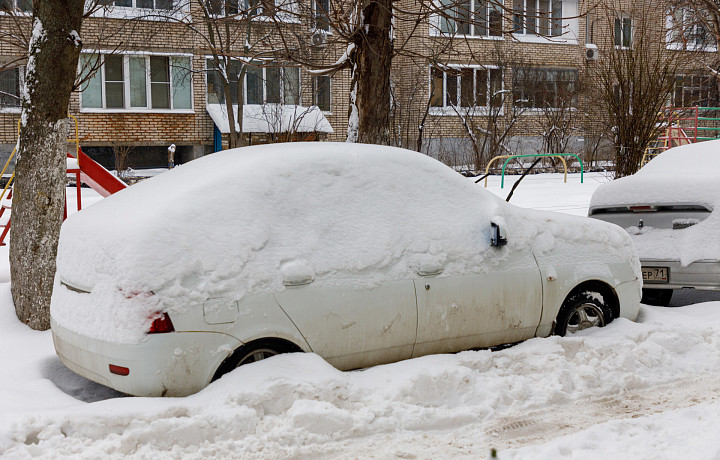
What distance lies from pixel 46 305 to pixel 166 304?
2940 millimetres

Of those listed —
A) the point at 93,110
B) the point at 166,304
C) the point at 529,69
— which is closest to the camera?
the point at 166,304

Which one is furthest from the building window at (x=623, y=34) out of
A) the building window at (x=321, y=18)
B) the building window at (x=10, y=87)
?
the building window at (x=10, y=87)

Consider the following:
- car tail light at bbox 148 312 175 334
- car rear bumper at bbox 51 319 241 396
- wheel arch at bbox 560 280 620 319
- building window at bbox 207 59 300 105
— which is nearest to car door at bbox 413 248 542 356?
wheel arch at bbox 560 280 620 319

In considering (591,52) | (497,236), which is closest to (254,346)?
(497,236)

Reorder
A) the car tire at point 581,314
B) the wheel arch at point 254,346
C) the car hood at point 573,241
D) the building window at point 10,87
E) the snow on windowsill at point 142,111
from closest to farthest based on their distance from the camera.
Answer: the wheel arch at point 254,346 → the car hood at point 573,241 → the car tire at point 581,314 → the building window at point 10,87 → the snow on windowsill at point 142,111

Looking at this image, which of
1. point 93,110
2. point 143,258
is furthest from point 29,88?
point 93,110

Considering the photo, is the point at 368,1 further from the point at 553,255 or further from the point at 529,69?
the point at 529,69

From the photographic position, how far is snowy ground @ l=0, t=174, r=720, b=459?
4.23 metres

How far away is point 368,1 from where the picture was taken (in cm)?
856

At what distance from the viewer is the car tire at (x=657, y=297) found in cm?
826

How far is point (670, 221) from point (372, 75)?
3.52 metres

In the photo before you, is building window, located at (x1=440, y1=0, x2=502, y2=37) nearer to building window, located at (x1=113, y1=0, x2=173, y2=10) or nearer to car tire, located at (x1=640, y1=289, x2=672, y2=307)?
car tire, located at (x1=640, y1=289, x2=672, y2=307)

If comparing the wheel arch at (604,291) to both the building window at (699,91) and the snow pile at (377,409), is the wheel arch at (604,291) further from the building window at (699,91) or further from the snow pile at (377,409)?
the building window at (699,91)

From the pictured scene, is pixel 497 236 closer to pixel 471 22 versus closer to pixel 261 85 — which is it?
pixel 471 22
